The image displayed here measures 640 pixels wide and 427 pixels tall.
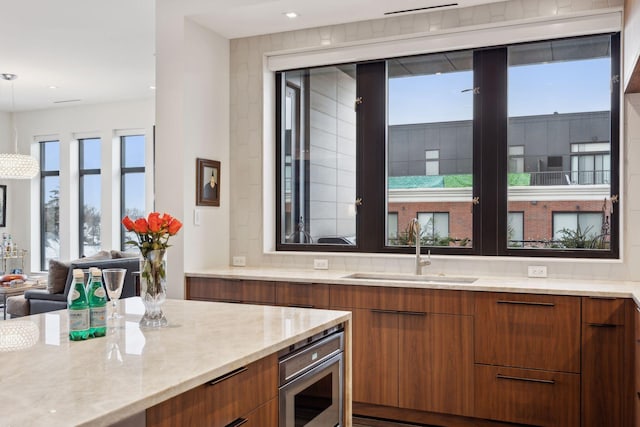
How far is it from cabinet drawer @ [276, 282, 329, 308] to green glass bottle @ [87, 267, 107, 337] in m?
1.91

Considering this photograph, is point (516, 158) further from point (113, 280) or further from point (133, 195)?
point (133, 195)

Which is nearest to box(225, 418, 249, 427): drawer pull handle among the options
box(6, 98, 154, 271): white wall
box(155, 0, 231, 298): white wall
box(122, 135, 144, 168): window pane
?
box(155, 0, 231, 298): white wall

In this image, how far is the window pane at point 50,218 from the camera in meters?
8.56

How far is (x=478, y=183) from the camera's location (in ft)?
12.8

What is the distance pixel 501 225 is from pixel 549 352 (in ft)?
3.25

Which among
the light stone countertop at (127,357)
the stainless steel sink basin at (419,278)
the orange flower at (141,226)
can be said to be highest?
the orange flower at (141,226)

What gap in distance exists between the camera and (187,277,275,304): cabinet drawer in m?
3.82

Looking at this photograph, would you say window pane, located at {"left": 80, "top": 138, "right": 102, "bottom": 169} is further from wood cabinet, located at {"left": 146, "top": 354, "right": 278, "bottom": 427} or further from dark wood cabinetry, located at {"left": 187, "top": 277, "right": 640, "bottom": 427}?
wood cabinet, located at {"left": 146, "top": 354, "right": 278, "bottom": 427}

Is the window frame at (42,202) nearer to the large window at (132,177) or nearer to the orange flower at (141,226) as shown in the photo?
the large window at (132,177)

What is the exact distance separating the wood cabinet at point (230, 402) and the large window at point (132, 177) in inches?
256

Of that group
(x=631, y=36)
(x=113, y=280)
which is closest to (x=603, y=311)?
(x=631, y=36)

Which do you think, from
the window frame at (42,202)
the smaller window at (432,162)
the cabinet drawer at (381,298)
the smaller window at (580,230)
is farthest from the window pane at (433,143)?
the window frame at (42,202)

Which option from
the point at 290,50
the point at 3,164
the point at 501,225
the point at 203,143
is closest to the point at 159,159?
the point at 203,143

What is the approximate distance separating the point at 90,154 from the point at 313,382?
7.22 metres
